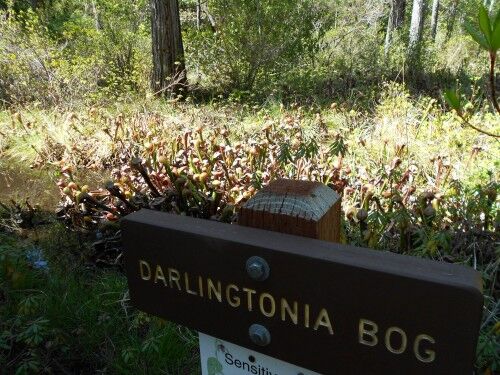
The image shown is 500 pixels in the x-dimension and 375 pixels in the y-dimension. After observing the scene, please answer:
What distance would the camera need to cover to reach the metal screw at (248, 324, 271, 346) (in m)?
0.90

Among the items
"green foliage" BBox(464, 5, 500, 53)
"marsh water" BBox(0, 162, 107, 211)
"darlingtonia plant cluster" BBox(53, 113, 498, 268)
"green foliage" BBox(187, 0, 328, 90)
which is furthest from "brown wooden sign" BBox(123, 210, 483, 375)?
"green foliage" BBox(187, 0, 328, 90)

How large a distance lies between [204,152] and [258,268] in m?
3.33

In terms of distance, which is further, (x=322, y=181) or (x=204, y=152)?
(x=204, y=152)

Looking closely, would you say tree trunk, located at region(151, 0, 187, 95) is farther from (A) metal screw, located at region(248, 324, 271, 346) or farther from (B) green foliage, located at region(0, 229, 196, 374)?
(A) metal screw, located at region(248, 324, 271, 346)

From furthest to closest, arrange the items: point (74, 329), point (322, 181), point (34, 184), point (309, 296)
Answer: point (34, 184) → point (322, 181) → point (74, 329) → point (309, 296)

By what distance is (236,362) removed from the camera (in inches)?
41.4

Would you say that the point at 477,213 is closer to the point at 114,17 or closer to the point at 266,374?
the point at 266,374

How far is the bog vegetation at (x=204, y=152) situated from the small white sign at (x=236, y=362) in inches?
29.9

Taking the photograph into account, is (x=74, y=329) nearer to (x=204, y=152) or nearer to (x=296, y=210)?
(x=296, y=210)

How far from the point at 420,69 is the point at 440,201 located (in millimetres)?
6126

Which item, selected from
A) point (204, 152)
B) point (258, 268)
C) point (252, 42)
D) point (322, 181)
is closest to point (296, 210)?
point (258, 268)

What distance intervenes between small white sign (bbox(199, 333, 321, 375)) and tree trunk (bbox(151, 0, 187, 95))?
643 centimetres

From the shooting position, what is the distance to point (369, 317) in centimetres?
78

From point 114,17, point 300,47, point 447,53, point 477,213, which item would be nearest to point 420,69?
point 300,47
